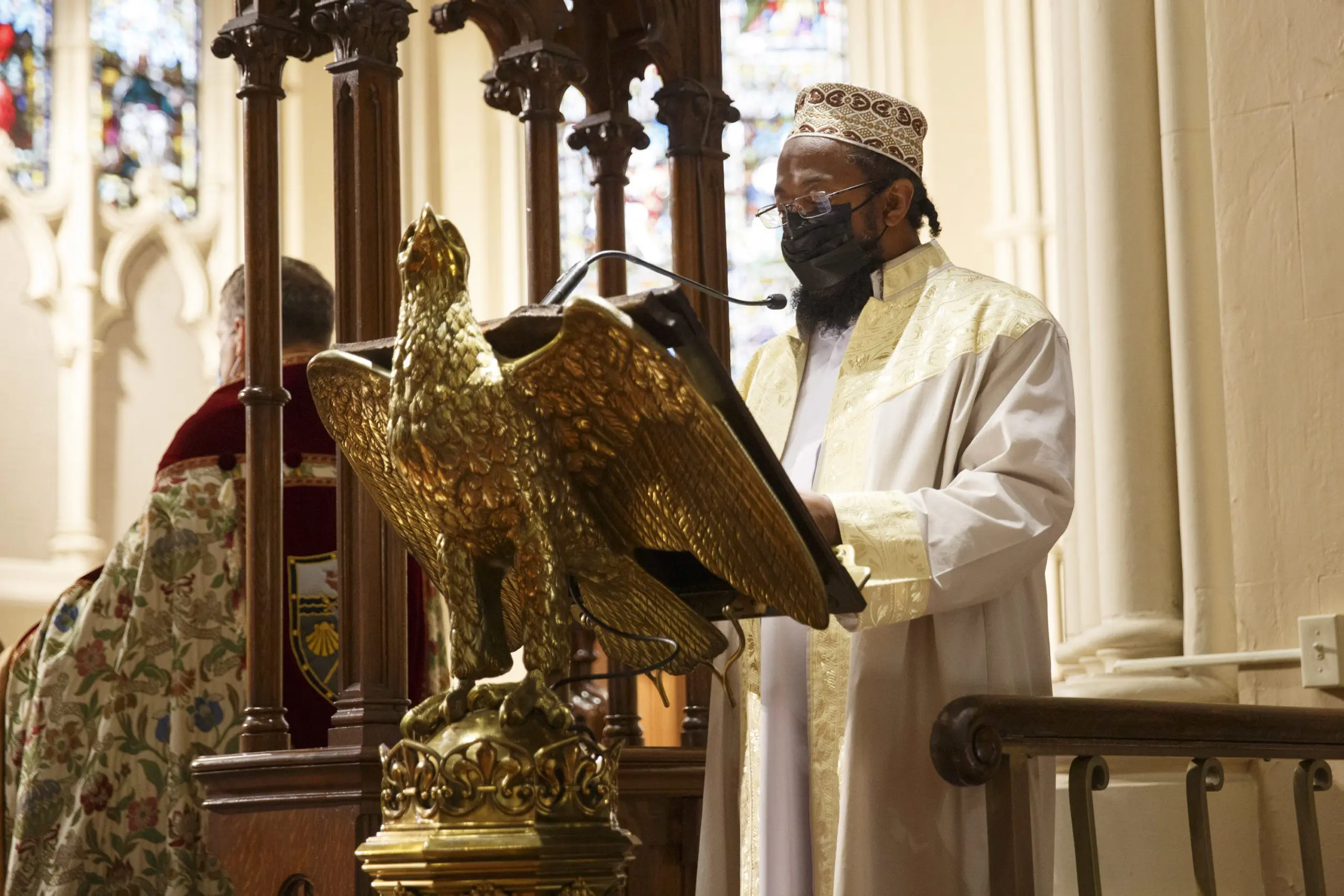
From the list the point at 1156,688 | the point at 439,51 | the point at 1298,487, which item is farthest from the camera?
the point at 439,51

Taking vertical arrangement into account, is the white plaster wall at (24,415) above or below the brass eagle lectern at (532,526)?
above

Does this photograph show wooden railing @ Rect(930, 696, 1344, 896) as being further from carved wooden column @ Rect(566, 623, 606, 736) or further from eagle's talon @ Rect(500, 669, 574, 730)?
carved wooden column @ Rect(566, 623, 606, 736)

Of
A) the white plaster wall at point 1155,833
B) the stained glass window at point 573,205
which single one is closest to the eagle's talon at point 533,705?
the white plaster wall at point 1155,833

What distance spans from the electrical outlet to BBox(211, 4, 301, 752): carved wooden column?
1.91 meters

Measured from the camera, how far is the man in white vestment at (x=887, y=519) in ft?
8.73

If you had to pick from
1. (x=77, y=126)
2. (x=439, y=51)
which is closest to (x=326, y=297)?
(x=77, y=126)

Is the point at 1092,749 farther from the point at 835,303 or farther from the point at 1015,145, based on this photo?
the point at 1015,145

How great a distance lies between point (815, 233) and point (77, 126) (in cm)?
782

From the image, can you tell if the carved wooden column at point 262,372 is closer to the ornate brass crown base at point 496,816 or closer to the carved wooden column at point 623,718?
the carved wooden column at point 623,718

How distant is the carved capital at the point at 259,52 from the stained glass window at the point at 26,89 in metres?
6.64

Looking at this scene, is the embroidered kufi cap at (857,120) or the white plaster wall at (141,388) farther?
the white plaster wall at (141,388)

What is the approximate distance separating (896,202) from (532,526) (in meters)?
1.37

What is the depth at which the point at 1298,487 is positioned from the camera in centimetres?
365

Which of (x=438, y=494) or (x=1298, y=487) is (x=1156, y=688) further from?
(x=438, y=494)
